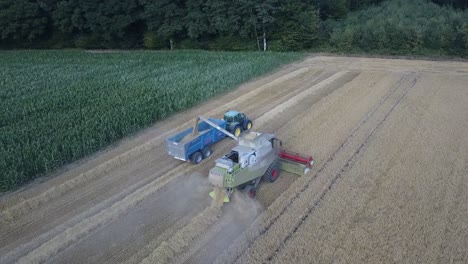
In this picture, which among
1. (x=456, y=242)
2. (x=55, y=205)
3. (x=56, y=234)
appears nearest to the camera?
(x=456, y=242)

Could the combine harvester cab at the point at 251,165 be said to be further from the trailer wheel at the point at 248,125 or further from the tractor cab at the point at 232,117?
the trailer wheel at the point at 248,125

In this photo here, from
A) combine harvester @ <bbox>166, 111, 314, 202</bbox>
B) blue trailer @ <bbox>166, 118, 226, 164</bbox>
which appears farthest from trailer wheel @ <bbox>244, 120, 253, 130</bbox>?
blue trailer @ <bbox>166, 118, 226, 164</bbox>

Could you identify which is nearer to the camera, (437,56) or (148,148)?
(148,148)

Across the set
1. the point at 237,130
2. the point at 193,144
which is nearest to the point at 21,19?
the point at 237,130

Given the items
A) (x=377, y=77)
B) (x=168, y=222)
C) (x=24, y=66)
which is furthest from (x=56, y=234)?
(x=24, y=66)

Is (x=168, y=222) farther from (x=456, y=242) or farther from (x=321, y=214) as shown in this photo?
(x=456, y=242)

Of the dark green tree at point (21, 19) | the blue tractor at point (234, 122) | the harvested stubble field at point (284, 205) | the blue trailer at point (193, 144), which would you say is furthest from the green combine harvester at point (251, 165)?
the dark green tree at point (21, 19)

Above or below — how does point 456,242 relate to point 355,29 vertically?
below

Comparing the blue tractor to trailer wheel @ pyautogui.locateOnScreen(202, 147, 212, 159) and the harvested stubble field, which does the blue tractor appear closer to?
the harvested stubble field
